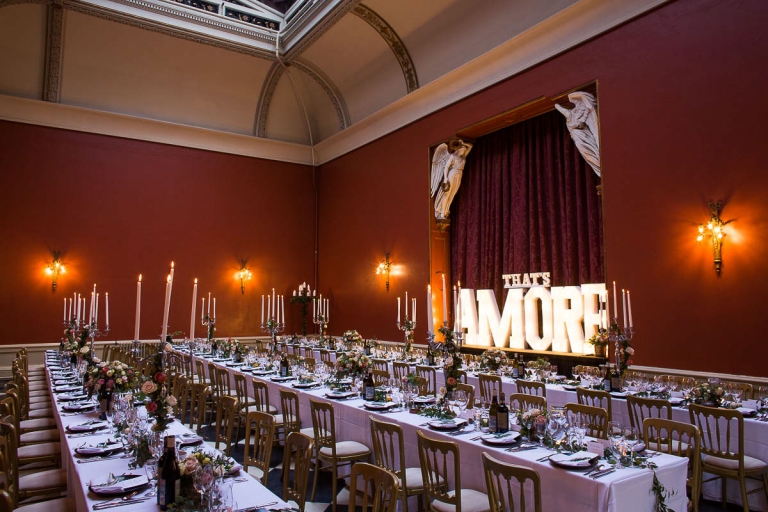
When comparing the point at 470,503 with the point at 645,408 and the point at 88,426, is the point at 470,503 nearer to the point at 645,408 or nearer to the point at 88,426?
the point at 645,408

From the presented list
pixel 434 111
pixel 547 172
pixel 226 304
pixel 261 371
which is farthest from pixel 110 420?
pixel 226 304

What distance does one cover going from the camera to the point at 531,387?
21.9ft

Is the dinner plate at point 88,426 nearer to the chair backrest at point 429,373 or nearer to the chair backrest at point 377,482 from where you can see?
the chair backrest at point 377,482

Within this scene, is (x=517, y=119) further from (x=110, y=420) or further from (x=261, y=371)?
(x=110, y=420)

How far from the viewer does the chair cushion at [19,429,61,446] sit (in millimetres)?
5887

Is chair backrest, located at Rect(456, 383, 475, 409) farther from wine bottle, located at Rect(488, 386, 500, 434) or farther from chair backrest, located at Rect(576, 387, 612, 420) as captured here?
chair backrest, located at Rect(576, 387, 612, 420)

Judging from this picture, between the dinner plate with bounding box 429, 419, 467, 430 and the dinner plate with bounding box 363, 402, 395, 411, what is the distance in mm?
773

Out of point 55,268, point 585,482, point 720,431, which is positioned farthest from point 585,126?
point 55,268

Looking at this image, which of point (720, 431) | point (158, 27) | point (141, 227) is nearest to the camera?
point (720, 431)

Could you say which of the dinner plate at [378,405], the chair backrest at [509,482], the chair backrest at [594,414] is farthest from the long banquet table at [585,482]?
the dinner plate at [378,405]

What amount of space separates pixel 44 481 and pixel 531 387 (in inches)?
200

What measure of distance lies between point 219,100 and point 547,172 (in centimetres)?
958

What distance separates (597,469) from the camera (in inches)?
140

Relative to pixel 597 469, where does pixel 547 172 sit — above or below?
above
